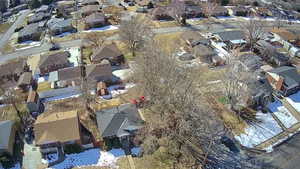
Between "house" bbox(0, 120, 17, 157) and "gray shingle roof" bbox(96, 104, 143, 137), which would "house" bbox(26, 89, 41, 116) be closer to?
"house" bbox(0, 120, 17, 157)

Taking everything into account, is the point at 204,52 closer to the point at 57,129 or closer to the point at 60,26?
the point at 57,129

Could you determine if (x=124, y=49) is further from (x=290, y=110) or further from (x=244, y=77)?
(x=290, y=110)

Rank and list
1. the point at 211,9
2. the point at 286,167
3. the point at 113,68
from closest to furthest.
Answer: the point at 286,167 < the point at 113,68 < the point at 211,9

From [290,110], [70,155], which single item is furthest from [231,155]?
[70,155]

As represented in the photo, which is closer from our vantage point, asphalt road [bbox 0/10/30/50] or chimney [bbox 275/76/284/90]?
chimney [bbox 275/76/284/90]

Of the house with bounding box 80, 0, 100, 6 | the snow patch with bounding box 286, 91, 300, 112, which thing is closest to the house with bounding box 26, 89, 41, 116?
the snow patch with bounding box 286, 91, 300, 112

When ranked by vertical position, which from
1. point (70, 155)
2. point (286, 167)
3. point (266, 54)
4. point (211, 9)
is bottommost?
point (286, 167)
